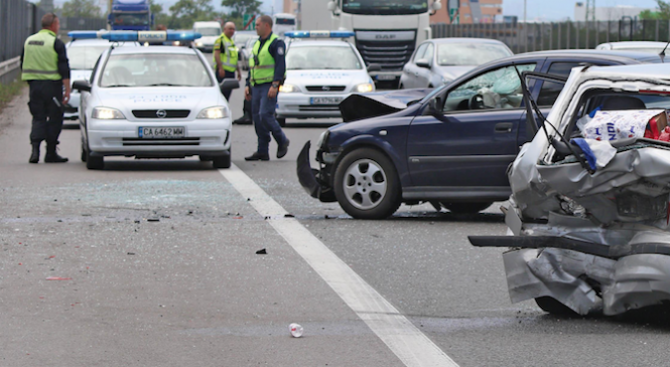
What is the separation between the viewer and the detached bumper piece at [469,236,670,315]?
577 cm

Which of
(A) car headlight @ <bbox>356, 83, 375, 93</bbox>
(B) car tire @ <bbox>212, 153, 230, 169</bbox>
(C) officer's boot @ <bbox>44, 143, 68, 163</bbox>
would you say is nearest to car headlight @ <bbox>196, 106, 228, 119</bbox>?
(B) car tire @ <bbox>212, 153, 230, 169</bbox>

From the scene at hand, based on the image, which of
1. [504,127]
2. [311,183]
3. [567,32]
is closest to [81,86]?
[311,183]

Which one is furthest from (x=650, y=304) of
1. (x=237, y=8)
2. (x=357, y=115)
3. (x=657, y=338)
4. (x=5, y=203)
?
(x=237, y=8)

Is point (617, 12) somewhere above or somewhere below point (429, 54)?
above

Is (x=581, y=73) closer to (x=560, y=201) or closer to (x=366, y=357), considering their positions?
(x=560, y=201)

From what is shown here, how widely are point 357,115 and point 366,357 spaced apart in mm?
5584

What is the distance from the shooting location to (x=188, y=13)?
154500 millimetres

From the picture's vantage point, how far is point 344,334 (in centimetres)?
596

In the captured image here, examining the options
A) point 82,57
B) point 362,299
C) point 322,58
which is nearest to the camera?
point 362,299

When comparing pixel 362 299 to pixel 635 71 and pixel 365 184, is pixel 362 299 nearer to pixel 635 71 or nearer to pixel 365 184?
pixel 635 71

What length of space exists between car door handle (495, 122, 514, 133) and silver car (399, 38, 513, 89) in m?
13.1

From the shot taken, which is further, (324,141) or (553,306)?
(324,141)

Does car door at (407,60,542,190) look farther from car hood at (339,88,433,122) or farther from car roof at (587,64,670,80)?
car roof at (587,64,670,80)

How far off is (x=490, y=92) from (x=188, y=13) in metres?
148
